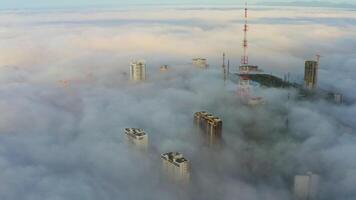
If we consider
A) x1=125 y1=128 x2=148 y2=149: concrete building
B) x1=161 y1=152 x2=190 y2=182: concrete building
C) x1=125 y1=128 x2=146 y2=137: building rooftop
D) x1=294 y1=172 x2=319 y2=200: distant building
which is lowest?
x1=294 y1=172 x2=319 y2=200: distant building

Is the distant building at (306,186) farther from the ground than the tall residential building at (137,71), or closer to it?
closer to it

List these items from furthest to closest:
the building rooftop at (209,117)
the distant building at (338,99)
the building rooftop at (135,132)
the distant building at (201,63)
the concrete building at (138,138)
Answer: the distant building at (201,63) < the distant building at (338,99) < the building rooftop at (209,117) < the building rooftop at (135,132) < the concrete building at (138,138)

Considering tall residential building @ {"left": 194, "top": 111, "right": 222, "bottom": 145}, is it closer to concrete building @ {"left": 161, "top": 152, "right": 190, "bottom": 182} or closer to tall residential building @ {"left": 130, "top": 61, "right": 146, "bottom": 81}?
concrete building @ {"left": 161, "top": 152, "right": 190, "bottom": 182}

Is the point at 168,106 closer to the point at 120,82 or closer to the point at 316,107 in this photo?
the point at 120,82

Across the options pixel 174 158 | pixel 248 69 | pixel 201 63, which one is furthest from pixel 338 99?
pixel 174 158

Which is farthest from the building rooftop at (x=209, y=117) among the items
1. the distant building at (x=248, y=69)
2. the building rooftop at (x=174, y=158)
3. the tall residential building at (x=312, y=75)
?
the tall residential building at (x=312, y=75)

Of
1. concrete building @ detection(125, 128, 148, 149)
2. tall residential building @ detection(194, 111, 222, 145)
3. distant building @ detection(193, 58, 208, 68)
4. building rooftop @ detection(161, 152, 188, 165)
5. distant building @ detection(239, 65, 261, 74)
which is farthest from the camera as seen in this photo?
distant building @ detection(193, 58, 208, 68)

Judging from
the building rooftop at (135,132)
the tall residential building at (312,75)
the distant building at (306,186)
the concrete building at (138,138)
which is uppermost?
the tall residential building at (312,75)

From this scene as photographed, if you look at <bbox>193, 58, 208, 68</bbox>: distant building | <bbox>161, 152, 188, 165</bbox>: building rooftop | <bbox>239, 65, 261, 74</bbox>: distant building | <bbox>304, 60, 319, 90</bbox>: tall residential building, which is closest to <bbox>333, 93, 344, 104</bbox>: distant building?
<bbox>304, 60, 319, 90</bbox>: tall residential building

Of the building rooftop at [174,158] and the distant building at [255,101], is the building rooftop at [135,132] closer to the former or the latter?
the building rooftop at [174,158]
